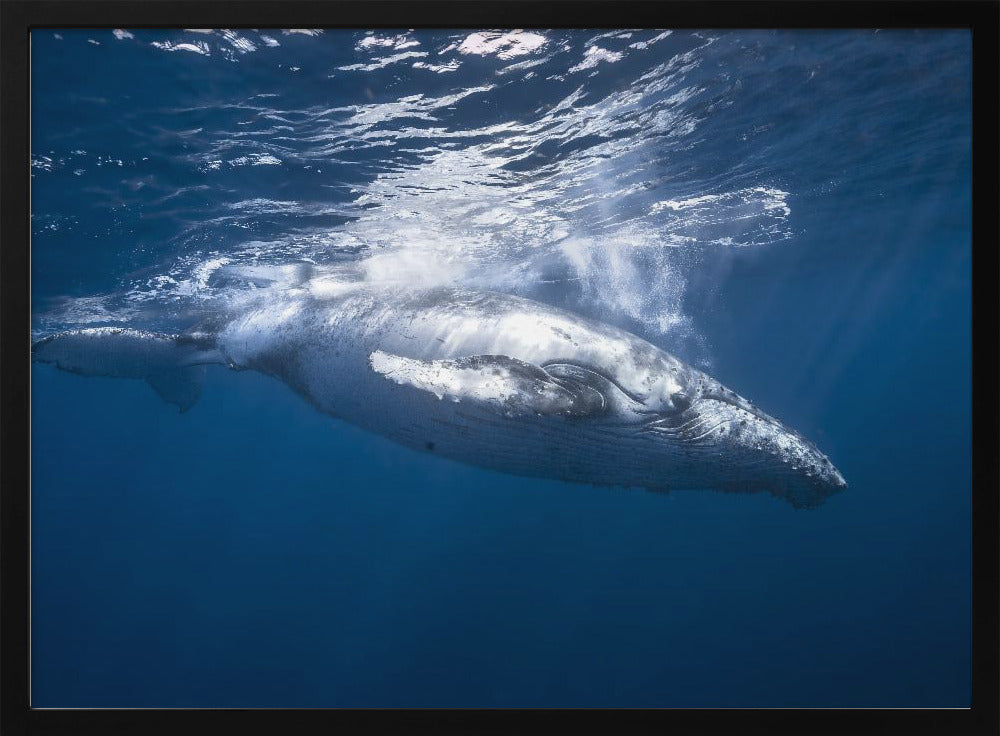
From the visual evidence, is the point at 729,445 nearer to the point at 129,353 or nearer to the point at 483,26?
the point at 483,26

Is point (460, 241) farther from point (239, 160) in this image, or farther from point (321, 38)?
point (321, 38)

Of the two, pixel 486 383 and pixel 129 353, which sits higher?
pixel 486 383

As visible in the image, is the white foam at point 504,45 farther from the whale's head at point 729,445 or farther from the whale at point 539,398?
the whale's head at point 729,445

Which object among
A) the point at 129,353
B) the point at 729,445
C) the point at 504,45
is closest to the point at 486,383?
the point at 729,445

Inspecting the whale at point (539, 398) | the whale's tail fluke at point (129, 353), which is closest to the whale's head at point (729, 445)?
the whale at point (539, 398)

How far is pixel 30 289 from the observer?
3.50 metres

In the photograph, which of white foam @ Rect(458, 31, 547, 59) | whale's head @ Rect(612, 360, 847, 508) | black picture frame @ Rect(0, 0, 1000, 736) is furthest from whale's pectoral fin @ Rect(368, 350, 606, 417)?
white foam @ Rect(458, 31, 547, 59)

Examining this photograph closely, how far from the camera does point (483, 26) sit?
11.3 ft

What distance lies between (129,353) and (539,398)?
7678 millimetres

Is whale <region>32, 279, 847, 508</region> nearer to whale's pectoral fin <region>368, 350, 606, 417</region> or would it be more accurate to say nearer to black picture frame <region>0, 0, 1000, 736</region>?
whale's pectoral fin <region>368, 350, 606, 417</region>

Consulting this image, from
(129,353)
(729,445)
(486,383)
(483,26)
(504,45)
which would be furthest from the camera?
(129,353)

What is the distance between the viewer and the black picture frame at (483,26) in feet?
11.2

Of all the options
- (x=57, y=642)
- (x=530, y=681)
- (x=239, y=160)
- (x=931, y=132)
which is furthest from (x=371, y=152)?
(x=530, y=681)

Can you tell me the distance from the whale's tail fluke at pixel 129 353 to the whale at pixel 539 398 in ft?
8.69
